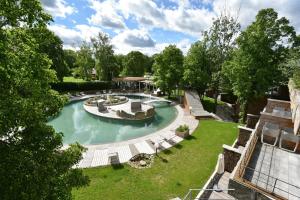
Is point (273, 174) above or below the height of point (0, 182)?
below

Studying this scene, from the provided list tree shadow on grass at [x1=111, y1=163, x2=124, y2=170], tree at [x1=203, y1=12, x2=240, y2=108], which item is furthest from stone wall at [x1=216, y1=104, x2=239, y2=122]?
tree shadow on grass at [x1=111, y1=163, x2=124, y2=170]

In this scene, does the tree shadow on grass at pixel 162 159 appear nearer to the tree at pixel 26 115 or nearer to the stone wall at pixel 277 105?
the stone wall at pixel 277 105

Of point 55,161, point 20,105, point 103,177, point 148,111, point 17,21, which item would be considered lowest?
point 103,177

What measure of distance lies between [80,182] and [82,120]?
2159 centimetres

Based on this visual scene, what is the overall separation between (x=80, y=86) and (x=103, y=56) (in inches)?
385

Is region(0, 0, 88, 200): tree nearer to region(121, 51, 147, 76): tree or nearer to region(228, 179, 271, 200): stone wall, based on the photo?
region(228, 179, 271, 200): stone wall

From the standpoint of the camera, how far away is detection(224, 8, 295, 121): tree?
2125 centimetres

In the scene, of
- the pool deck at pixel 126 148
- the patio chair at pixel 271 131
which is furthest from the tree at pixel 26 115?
the patio chair at pixel 271 131

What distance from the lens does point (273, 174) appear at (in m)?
9.51

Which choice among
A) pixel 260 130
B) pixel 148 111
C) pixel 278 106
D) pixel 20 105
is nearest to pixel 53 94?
pixel 20 105

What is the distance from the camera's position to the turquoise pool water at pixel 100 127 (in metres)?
20.8

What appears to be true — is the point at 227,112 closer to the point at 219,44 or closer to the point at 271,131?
the point at 219,44

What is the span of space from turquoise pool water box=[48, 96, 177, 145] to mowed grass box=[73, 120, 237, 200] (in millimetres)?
6119

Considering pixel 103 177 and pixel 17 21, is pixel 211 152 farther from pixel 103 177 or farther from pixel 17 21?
pixel 17 21
